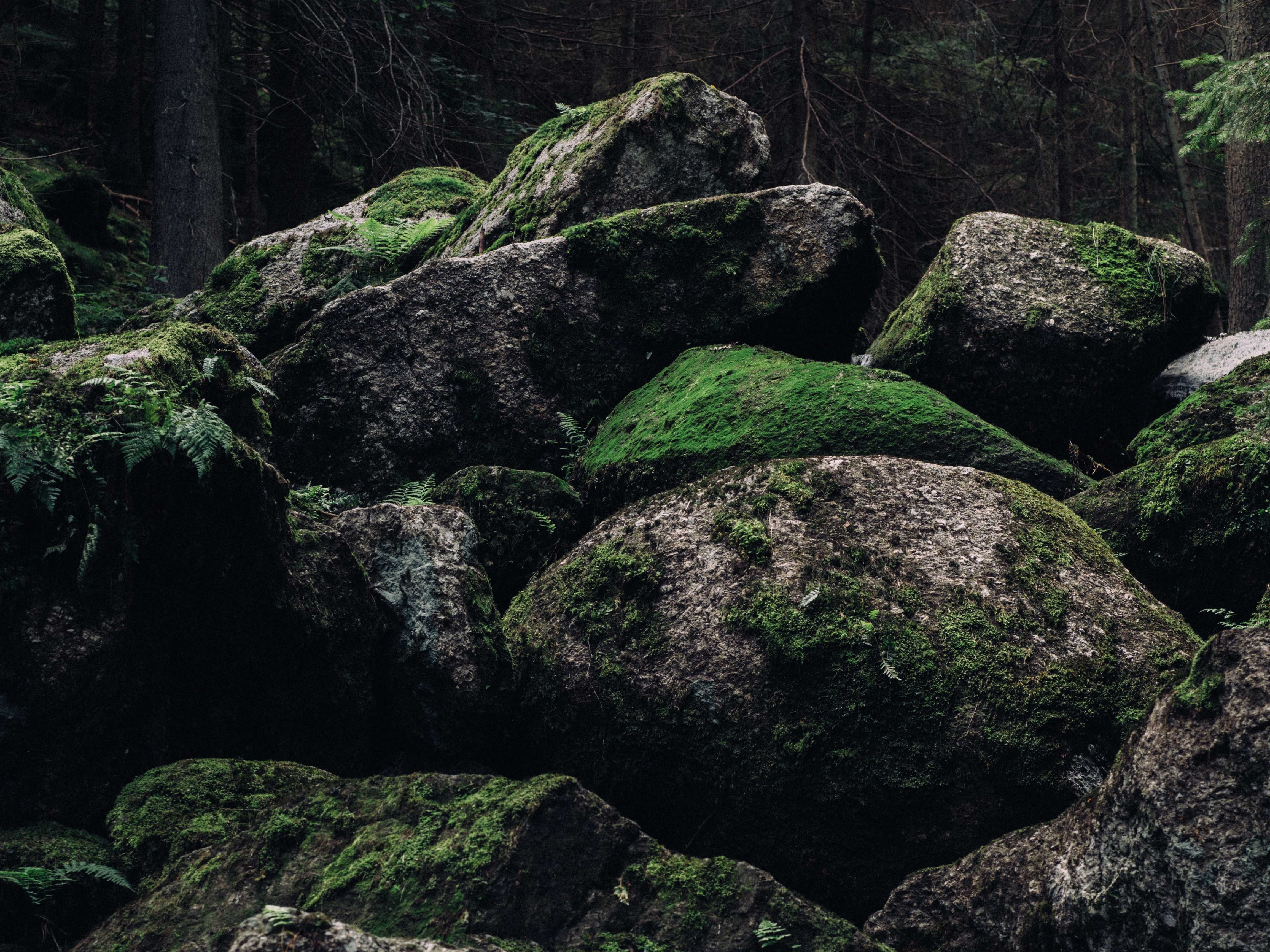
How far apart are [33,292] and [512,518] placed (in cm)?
360

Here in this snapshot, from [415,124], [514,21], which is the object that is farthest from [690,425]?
[514,21]

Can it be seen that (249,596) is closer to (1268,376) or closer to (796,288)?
(796,288)

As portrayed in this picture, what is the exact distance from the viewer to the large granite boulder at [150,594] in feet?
12.7

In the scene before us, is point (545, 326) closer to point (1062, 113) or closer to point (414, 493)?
point (414, 493)

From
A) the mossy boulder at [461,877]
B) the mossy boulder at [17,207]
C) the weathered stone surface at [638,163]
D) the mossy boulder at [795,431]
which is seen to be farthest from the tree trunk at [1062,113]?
the mossy boulder at [461,877]

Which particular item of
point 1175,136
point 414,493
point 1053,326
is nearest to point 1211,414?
point 1053,326

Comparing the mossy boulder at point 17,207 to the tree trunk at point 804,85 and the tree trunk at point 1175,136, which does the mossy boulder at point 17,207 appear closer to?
the tree trunk at point 804,85

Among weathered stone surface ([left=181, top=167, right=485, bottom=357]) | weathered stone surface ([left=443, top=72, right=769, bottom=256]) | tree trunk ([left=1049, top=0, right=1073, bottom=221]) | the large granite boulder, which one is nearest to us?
the large granite boulder

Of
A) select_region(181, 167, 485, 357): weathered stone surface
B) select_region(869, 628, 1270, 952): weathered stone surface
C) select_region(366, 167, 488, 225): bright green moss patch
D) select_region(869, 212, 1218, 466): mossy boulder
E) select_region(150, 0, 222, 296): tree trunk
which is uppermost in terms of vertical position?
select_region(150, 0, 222, 296): tree trunk

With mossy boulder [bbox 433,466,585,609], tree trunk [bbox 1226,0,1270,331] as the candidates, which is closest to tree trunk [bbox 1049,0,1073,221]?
tree trunk [bbox 1226,0,1270,331]

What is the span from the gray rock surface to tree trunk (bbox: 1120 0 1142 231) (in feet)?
41.9

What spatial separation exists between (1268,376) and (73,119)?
63.5ft

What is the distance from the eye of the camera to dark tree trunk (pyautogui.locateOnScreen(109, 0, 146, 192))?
15531 mm

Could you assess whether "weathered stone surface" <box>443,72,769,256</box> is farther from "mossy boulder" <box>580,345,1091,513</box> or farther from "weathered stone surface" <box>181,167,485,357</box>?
"mossy boulder" <box>580,345,1091,513</box>
